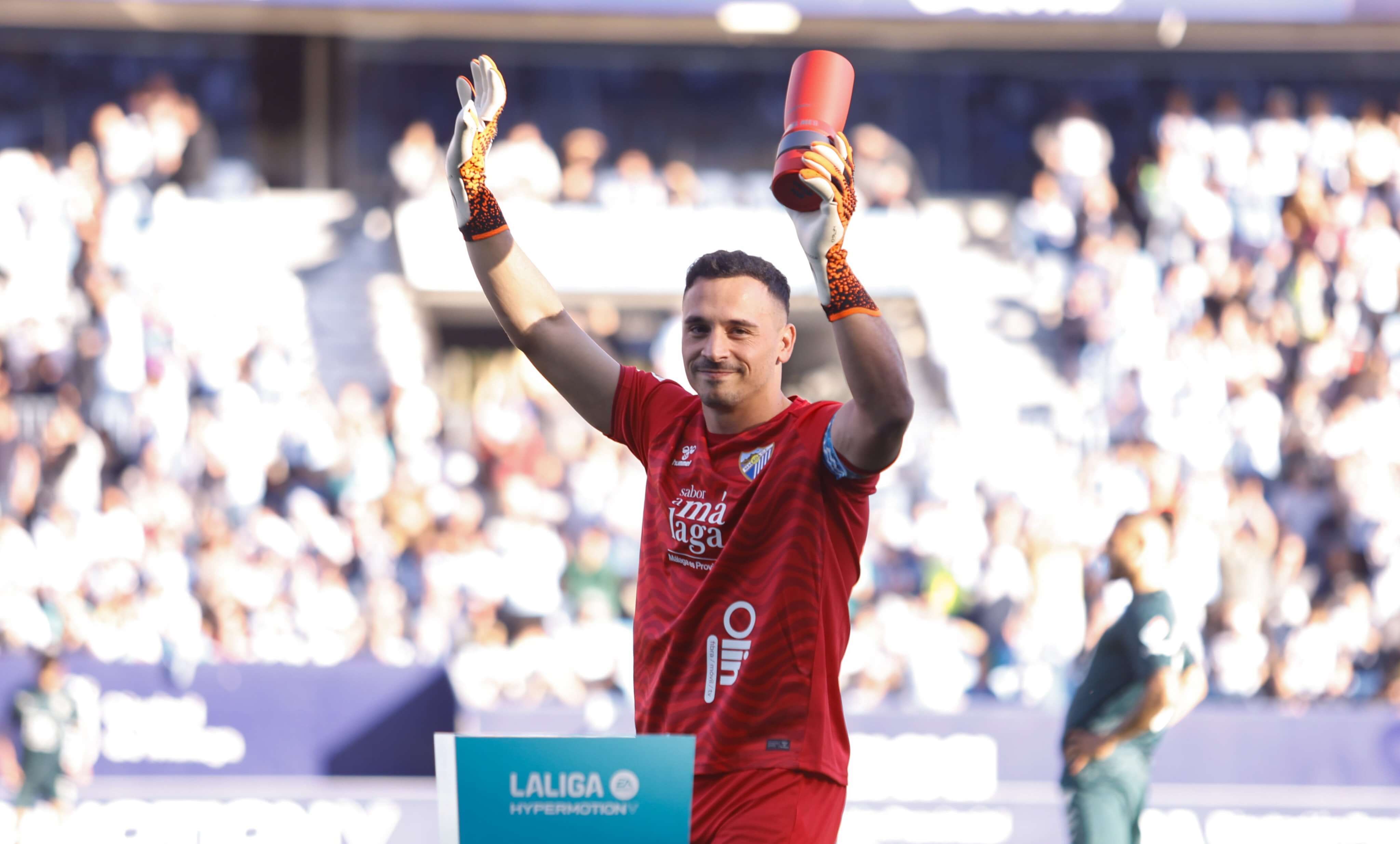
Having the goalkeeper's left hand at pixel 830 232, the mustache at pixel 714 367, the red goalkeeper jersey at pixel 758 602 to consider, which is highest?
the goalkeeper's left hand at pixel 830 232

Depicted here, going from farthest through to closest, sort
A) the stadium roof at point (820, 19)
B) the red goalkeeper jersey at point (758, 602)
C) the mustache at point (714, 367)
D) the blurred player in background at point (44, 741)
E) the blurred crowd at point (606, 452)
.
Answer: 1. the stadium roof at point (820, 19)
2. the blurred crowd at point (606, 452)
3. the blurred player in background at point (44, 741)
4. the mustache at point (714, 367)
5. the red goalkeeper jersey at point (758, 602)

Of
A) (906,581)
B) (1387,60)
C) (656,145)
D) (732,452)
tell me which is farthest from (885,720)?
(1387,60)

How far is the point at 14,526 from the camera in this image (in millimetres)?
13000

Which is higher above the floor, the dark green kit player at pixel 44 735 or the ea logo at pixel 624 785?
the ea logo at pixel 624 785

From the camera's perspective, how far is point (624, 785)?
2639 millimetres

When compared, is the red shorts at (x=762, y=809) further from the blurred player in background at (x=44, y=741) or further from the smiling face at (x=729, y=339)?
the blurred player in background at (x=44, y=741)

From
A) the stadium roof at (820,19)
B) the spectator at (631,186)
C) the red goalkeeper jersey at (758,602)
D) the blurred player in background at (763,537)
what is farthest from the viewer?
the spectator at (631,186)

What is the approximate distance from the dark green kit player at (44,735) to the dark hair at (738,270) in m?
8.38

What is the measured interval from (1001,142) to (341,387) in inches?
317

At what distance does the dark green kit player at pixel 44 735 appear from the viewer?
10.0 m

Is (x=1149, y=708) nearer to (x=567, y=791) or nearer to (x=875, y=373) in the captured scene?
(x=875, y=373)

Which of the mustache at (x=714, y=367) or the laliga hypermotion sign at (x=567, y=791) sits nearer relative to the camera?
the laliga hypermotion sign at (x=567, y=791)

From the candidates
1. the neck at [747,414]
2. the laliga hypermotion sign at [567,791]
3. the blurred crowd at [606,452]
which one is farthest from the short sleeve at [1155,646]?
the laliga hypermotion sign at [567,791]

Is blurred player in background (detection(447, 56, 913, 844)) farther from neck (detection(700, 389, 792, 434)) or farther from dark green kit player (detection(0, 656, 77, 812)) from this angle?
dark green kit player (detection(0, 656, 77, 812))
